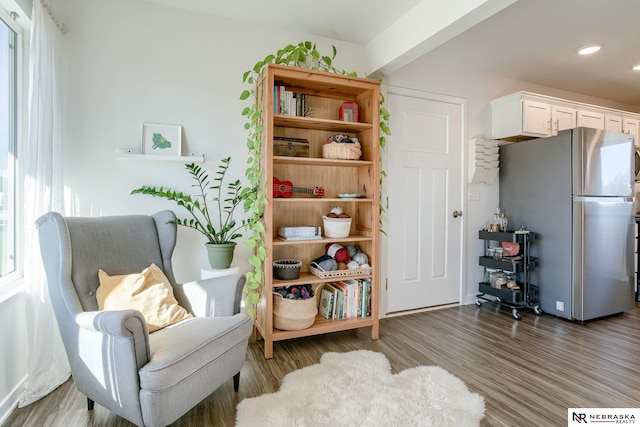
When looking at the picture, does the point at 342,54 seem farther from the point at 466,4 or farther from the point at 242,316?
the point at 242,316

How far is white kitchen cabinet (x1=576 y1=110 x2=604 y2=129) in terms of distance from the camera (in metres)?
3.76

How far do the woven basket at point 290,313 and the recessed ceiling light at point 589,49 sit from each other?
321 centimetres

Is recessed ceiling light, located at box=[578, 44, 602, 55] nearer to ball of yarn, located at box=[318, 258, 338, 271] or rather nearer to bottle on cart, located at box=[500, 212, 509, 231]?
bottle on cart, located at box=[500, 212, 509, 231]

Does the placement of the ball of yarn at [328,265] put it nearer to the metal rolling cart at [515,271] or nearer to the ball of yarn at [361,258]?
the ball of yarn at [361,258]

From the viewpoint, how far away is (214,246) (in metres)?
2.29

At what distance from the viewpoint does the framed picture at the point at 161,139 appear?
7.68 ft

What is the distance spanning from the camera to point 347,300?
2637 mm

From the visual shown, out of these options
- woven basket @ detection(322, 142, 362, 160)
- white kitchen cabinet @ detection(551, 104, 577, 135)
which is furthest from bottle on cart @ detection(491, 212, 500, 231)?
woven basket @ detection(322, 142, 362, 160)

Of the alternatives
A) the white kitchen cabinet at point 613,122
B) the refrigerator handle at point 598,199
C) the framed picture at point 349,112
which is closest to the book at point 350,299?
the framed picture at point 349,112

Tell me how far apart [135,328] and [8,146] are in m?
1.43

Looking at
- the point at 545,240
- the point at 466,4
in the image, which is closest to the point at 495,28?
the point at 466,4

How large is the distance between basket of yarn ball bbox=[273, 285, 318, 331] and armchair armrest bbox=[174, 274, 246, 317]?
0.52 meters

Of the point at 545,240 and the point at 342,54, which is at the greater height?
the point at 342,54

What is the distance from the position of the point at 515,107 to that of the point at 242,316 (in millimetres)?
3304
